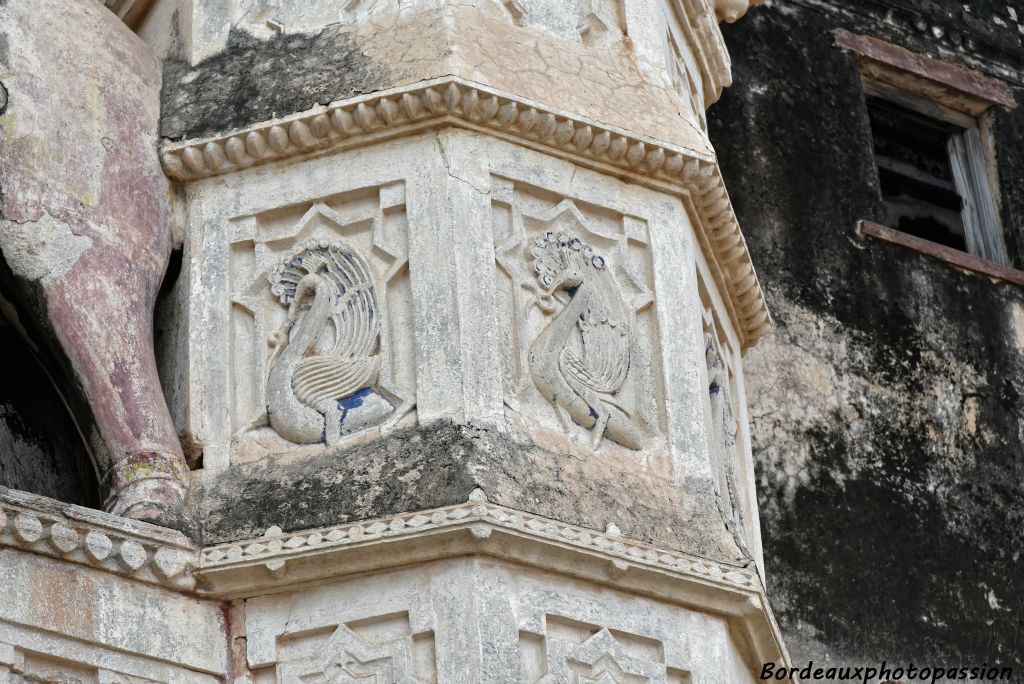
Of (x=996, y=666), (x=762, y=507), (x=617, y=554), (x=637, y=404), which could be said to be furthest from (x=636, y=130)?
(x=996, y=666)

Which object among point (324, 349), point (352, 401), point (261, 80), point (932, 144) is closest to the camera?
point (352, 401)

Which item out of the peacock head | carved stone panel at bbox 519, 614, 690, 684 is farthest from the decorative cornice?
the peacock head

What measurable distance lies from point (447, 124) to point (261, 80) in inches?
26.1

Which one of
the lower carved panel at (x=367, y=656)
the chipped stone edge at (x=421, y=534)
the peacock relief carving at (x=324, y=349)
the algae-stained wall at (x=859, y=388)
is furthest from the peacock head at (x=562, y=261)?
the algae-stained wall at (x=859, y=388)

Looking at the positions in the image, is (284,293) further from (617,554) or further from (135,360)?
(617,554)

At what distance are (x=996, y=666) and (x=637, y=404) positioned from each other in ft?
9.67

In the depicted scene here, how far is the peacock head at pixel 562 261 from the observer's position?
758 centimetres

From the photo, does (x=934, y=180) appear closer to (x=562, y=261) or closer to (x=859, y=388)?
(x=859, y=388)

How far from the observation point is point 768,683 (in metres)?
7.74

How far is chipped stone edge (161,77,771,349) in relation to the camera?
760 centimetres

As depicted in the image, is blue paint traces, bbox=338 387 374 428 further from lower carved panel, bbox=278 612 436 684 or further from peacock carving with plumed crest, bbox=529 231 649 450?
lower carved panel, bbox=278 612 436 684

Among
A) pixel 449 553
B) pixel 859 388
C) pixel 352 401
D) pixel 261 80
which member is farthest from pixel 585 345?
pixel 859 388

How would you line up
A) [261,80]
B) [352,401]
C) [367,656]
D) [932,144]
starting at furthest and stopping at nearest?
[932,144] < [261,80] < [352,401] < [367,656]

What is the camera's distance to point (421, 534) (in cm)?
687
